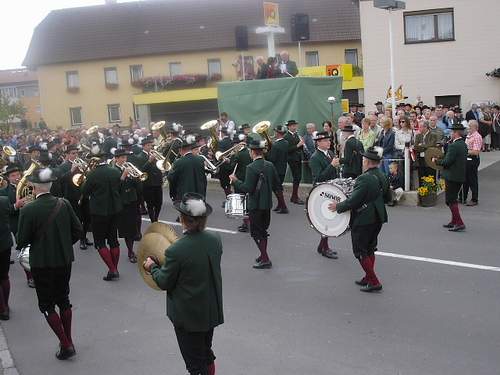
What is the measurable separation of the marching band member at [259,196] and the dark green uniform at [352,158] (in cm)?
305

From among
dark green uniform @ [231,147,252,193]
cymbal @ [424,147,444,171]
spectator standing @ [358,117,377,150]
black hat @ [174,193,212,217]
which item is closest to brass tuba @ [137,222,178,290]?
black hat @ [174,193,212,217]

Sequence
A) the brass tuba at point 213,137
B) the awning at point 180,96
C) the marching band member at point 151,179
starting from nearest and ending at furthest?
the marching band member at point 151,179 < the brass tuba at point 213,137 < the awning at point 180,96

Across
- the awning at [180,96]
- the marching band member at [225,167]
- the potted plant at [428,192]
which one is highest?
the awning at [180,96]

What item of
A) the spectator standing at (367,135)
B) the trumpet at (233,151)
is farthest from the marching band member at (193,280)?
the spectator standing at (367,135)

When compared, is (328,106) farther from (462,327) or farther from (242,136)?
(462,327)

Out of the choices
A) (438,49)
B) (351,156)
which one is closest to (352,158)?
(351,156)

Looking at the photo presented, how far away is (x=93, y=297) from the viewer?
867 cm

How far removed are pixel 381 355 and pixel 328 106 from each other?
11855 millimetres

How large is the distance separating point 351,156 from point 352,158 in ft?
0.14

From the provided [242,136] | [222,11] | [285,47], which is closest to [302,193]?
[242,136]

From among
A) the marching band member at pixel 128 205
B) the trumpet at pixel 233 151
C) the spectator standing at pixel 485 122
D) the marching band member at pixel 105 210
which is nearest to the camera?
the marching band member at pixel 105 210

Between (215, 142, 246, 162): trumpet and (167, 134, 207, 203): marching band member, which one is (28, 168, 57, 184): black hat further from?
(215, 142, 246, 162): trumpet

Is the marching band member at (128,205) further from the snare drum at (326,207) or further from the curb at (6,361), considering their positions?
the curb at (6,361)

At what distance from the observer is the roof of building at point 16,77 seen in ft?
236
